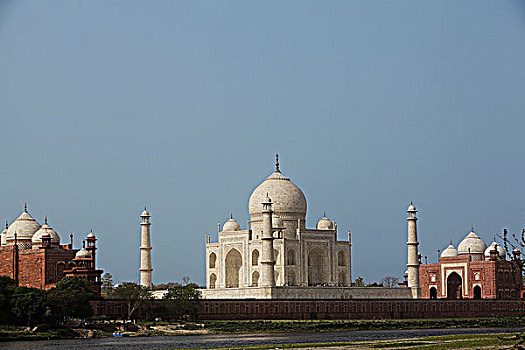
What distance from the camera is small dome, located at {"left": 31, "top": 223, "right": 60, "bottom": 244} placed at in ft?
218

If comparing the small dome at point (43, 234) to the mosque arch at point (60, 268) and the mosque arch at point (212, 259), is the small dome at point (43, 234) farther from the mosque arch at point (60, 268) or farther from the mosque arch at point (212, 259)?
the mosque arch at point (212, 259)

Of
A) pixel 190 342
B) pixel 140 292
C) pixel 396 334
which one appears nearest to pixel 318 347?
pixel 190 342

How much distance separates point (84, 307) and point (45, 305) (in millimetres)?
3089

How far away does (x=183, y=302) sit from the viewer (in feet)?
199

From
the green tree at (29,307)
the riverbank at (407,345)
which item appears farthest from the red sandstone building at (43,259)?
the riverbank at (407,345)

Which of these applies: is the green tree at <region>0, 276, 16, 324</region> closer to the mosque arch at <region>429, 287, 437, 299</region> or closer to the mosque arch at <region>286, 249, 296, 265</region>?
the mosque arch at <region>286, 249, 296, 265</region>

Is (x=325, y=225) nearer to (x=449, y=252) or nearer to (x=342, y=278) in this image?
(x=342, y=278)

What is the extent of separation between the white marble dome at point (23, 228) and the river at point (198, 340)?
20.9 metres

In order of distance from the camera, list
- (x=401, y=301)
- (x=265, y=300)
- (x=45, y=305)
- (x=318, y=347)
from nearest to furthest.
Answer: (x=318, y=347)
(x=45, y=305)
(x=265, y=300)
(x=401, y=301)

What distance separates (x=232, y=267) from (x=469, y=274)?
68.0 feet

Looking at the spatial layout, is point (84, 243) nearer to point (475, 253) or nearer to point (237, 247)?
point (237, 247)

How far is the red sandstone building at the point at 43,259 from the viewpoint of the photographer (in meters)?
62.3

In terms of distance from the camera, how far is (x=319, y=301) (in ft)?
218

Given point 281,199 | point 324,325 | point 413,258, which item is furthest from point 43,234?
point 413,258
